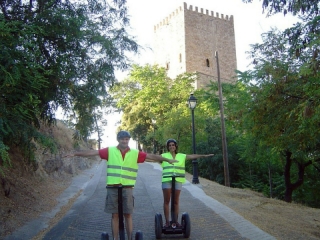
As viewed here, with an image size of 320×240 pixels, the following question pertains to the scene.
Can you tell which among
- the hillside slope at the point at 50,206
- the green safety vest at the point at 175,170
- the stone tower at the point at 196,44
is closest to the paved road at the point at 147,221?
the hillside slope at the point at 50,206

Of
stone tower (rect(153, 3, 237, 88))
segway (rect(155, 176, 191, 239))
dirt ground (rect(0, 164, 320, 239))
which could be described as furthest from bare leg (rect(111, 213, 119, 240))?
stone tower (rect(153, 3, 237, 88))

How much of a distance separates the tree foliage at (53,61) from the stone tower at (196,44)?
42981mm

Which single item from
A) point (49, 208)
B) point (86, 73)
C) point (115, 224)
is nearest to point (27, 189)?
point (49, 208)

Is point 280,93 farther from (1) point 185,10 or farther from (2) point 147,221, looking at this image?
(1) point 185,10

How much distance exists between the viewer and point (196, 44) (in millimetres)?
58125

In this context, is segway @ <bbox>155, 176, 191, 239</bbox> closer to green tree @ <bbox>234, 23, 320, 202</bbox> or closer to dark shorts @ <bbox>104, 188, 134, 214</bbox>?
dark shorts @ <bbox>104, 188, 134, 214</bbox>

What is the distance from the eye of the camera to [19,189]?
1120cm

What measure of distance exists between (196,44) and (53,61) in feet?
165

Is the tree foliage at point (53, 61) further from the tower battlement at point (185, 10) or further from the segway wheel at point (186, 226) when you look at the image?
the tower battlement at point (185, 10)

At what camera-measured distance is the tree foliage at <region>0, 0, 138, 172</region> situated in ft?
23.3

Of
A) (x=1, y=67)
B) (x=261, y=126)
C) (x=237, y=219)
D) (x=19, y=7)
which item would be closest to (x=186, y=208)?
(x=237, y=219)

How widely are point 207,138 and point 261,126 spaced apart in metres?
18.0

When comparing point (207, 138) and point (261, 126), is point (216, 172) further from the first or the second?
point (261, 126)

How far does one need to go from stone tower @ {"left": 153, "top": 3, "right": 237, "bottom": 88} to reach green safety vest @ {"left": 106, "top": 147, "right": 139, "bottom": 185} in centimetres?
4888
